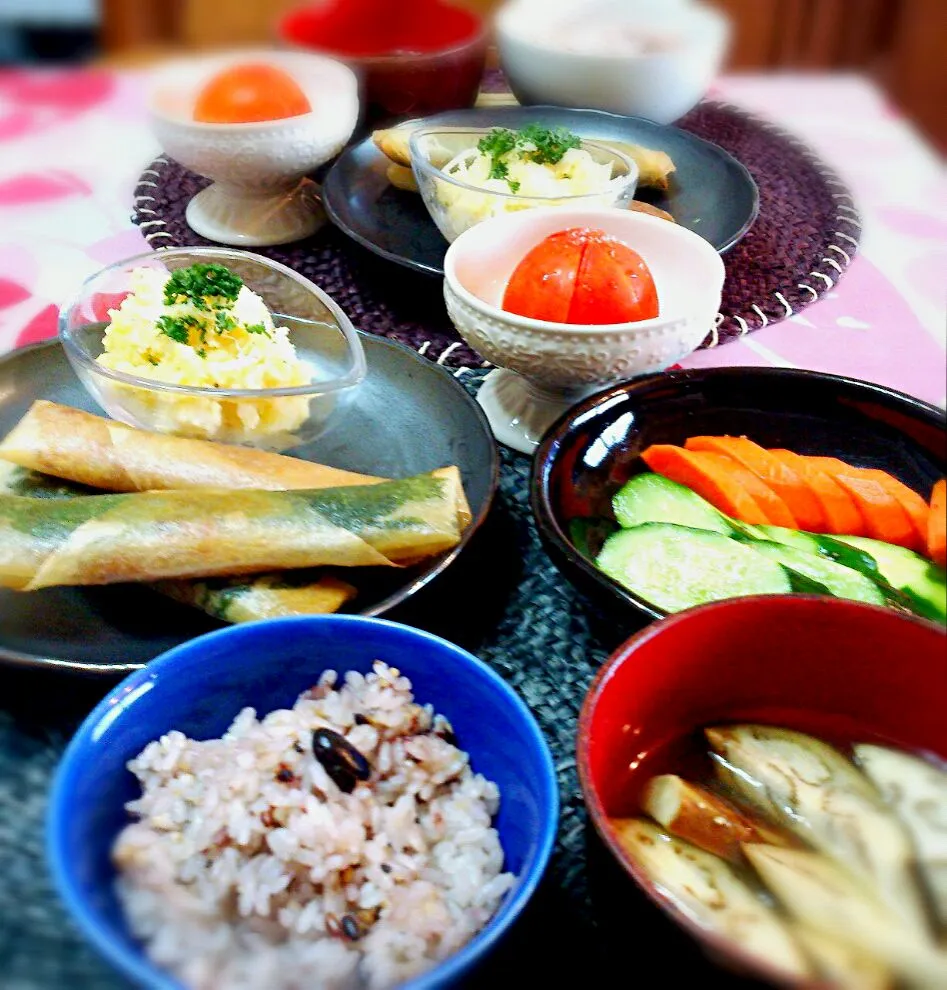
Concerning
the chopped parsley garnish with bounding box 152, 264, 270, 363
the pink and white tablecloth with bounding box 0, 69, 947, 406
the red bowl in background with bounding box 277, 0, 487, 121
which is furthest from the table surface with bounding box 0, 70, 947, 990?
the red bowl in background with bounding box 277, 0, 487, 121

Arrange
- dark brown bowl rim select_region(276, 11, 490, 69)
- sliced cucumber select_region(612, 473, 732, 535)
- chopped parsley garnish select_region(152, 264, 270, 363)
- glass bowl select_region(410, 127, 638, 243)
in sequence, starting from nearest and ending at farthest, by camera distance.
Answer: sliced cucumber select_region(612, 473, 732, 535) < chopped parsley garnish select_region(152, 264, 270, 363) < glass bowl select_region(410, 127, 638, 243) < dark brown bowl rim select_region(276, 11, 490, 69)

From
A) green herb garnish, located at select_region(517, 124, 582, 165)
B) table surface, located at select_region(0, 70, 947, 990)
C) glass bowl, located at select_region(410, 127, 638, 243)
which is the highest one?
green herb garnish, located at select_region(517, 124, 582, 165)

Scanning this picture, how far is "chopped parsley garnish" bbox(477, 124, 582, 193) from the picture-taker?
1216 mm

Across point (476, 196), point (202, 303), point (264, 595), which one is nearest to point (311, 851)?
point (264, 595)

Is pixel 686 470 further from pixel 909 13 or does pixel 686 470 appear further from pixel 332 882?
pixel 909 13

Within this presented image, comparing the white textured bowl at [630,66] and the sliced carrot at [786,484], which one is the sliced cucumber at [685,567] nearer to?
the sliced carrot at [786,484]

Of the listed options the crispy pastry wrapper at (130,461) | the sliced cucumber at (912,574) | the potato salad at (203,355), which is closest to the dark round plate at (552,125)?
the potato salad at (203,355)

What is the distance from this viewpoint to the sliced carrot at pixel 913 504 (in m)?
0.77

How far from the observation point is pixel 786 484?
0.80m

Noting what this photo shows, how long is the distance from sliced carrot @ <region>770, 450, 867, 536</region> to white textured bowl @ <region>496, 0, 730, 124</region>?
3.12 feet

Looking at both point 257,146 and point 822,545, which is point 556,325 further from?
point 257,146

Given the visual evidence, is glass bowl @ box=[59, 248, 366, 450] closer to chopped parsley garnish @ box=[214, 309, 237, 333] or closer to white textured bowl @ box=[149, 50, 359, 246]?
chopped parsley garnish @ box=[214, 309, 237, 333]

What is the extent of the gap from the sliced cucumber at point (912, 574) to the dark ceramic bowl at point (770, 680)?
15cm

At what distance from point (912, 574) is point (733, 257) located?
0.66 metres
